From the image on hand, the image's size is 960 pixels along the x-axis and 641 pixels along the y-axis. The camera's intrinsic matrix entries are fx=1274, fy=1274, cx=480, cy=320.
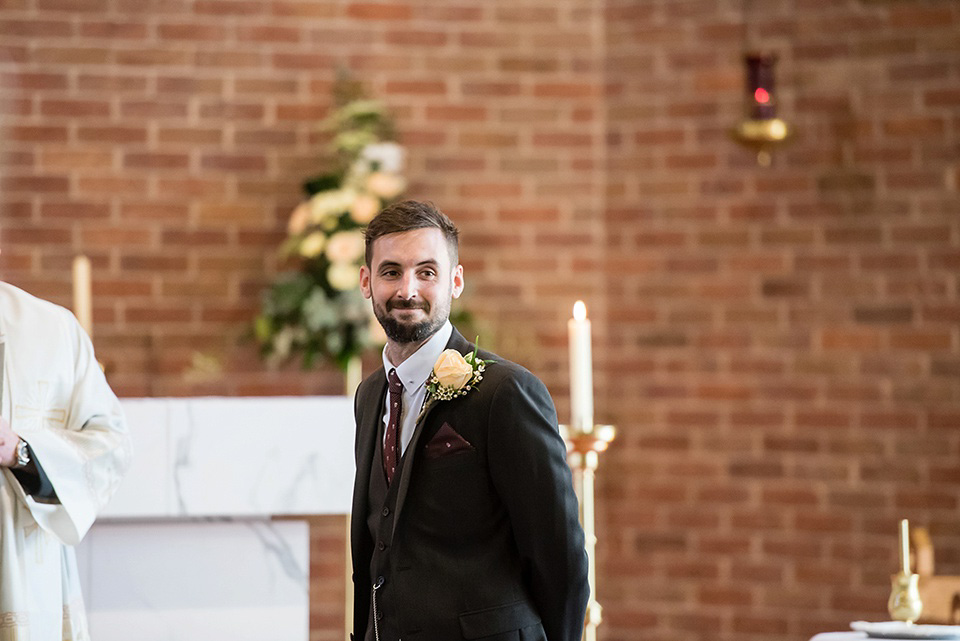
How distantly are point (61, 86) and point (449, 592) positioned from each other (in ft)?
11.1

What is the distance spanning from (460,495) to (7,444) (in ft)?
3.52

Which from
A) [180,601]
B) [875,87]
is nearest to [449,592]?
[180,601]

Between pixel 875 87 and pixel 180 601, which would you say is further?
pixel 875 87

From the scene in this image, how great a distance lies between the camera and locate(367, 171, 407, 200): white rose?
466 centimetres

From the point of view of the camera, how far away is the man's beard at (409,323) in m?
2.38

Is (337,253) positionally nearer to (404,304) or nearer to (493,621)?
(404,304)

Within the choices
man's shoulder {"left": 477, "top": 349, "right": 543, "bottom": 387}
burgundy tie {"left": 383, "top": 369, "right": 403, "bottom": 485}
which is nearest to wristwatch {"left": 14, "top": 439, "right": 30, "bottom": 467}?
burgundy tie {"left": 383, "top": 369, "right": 403, "bottom": 485}

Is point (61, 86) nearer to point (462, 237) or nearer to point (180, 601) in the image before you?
point (462, 237)

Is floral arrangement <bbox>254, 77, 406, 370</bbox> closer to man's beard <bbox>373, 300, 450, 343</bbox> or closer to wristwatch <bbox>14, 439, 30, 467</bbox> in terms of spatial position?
wristwatch <bbox>14, 439, 30, 467</bbox>

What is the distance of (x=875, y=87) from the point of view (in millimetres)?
4801

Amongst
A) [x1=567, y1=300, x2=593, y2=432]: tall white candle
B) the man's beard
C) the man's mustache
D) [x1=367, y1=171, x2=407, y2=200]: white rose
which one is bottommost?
[x1=567, y1=300, x2=593, y2=432]: tall white candle

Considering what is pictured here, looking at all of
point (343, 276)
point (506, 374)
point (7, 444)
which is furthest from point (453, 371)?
point (343, 276)

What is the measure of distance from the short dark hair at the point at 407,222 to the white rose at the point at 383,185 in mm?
2222

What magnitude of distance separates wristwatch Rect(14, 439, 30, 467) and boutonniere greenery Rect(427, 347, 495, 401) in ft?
3.28
